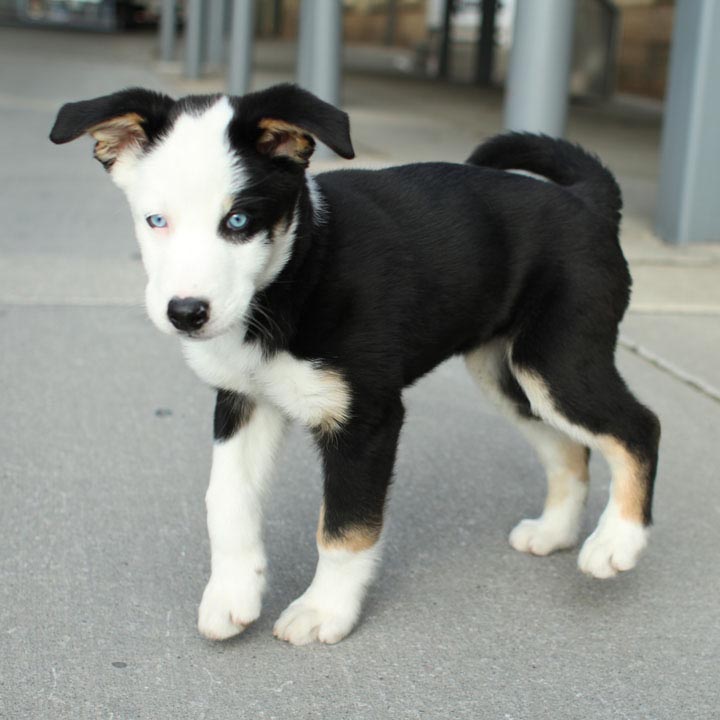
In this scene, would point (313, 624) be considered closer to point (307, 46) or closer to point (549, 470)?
point (549, 470)

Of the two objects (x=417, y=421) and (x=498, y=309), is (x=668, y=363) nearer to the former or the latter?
(x=417, y=421)

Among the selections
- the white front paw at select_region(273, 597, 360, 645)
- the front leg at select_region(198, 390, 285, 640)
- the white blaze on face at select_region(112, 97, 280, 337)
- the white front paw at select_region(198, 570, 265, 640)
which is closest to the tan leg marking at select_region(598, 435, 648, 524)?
the white front paw at select_region(273, 597, 360, 645)

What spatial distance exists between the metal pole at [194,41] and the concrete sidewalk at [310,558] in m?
14.6

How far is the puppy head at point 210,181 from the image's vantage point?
2.69m

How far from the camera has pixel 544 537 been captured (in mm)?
3844

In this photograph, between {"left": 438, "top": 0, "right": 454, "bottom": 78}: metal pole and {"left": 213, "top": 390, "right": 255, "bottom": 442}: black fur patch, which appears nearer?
{"left": 213, "top": 390, "right": 255, "bottom": 442}: black fur patch

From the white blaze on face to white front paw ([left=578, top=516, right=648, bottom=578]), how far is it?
1342mm

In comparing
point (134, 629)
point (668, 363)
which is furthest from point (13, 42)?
point (134, 629)

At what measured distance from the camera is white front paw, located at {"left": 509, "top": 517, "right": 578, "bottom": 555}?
3838 millimetres

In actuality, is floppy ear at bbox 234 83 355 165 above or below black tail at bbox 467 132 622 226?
above

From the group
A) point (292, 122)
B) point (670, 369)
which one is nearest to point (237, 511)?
point (292, 122)

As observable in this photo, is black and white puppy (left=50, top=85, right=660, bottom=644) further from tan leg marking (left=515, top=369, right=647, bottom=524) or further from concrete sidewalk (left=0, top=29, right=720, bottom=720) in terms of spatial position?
concrete sidewalk (left=0, top=29, right=720, bottom=720)

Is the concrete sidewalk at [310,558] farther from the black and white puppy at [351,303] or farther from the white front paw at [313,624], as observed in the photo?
the black and white puppy at [351,303]

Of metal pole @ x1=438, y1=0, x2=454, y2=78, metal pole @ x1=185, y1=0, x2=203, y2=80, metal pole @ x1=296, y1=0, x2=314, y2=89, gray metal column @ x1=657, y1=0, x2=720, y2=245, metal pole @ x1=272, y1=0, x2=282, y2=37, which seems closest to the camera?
gray metal column @ x1=657, y1=0, x2=720, y2=245
